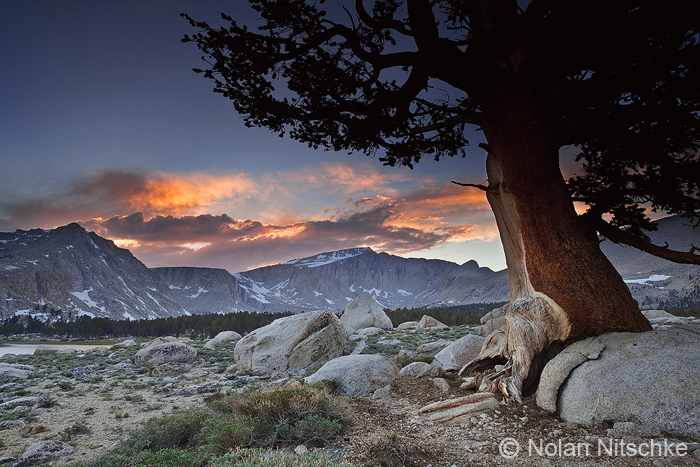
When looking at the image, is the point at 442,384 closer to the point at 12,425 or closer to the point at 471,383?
the point at 471,383

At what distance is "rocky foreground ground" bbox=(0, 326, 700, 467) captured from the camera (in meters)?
4.77

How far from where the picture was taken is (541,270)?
782 centimetres

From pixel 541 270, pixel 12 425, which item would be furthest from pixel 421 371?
pixel 12 425

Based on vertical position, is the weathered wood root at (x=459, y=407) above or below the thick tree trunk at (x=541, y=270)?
below

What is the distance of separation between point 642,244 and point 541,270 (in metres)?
2.83

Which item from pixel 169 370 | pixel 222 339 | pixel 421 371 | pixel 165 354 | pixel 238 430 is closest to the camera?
pixel 238 430

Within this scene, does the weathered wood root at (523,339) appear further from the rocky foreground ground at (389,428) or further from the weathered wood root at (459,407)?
the rocky foreground ground at (389,428)

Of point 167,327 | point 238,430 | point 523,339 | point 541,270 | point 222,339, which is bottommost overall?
point 167,327

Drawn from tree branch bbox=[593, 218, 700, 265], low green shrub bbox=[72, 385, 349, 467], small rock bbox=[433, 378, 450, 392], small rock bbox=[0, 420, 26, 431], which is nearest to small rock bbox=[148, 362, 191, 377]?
small rock bbox=[0, 420, 26, 431]

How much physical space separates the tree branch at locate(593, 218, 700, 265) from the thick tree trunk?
74 cm

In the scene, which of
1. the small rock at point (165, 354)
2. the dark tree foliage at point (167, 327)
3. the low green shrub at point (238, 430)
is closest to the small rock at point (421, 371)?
the low green shrub at point (238, 430)

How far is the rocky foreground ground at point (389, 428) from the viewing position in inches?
188

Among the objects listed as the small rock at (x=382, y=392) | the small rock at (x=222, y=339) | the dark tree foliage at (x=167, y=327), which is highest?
the small rock at (x=382, y=392)

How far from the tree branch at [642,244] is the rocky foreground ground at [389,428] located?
186 inches
